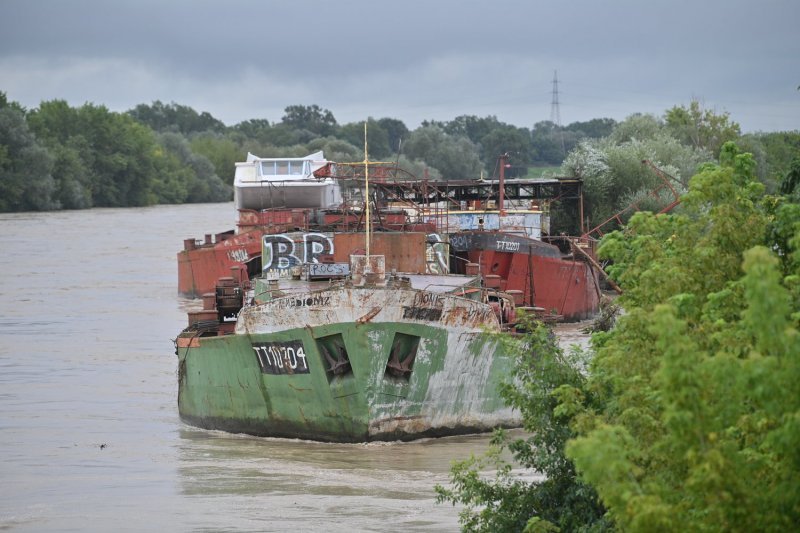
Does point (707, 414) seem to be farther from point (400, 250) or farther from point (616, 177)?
point (616, 177)

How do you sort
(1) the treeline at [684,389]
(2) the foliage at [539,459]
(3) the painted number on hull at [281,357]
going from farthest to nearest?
(3) the painted number on hull at [281,357]
(2) the foliage at [539,459]
(1) the treeline at [684,389]

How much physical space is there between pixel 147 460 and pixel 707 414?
13515mm

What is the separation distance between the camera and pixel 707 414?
8.05 m

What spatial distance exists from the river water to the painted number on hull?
45.9 inches

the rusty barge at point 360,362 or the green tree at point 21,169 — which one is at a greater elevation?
the green tree at point 21,169

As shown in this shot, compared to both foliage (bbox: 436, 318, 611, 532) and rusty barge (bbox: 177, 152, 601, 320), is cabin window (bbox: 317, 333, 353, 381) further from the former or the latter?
rusty barge (bbox: 177, 152, 601, 320)

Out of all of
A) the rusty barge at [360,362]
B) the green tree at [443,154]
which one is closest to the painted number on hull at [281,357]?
the rusty barge at [360,362]

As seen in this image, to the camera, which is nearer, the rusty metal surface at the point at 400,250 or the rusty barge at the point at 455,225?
the rusty metal surface at the point at 400,250

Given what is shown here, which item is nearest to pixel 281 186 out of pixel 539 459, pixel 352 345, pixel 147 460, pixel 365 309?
pixel 147 460

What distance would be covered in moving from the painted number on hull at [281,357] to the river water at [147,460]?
116 centimetres

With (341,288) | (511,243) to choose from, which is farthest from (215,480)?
(511,243)

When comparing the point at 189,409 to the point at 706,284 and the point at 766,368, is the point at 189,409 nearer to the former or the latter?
the point at 706,284

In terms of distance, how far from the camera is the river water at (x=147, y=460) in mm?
16156

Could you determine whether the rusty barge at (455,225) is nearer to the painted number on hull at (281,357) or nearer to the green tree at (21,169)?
the painted number on hull at (281,357)
